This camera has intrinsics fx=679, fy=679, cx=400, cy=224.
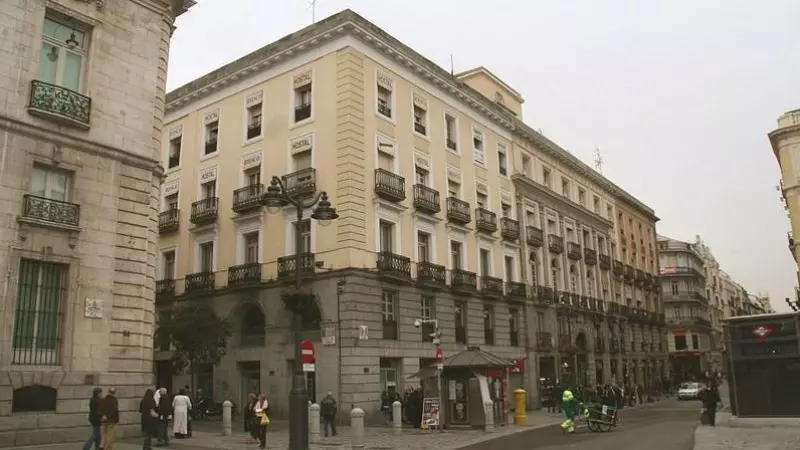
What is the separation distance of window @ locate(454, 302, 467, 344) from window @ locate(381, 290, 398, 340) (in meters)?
4.86

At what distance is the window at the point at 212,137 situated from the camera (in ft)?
112

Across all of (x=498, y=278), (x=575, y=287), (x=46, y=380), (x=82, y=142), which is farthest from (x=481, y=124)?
(x=46, y=380)

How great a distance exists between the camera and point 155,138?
1969cm

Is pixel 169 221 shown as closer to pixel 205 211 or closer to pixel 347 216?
pixel 205 211

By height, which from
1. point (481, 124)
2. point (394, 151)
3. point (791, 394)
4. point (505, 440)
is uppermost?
point (481, 124)

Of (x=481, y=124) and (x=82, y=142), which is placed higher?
(x=481, y=124)

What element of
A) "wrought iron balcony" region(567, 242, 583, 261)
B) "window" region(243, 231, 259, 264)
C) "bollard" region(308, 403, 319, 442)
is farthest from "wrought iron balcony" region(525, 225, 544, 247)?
"bollard" region(308, 403, 319, 442)

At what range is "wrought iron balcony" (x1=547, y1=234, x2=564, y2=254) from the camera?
1687 inches

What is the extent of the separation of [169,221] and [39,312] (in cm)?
1847

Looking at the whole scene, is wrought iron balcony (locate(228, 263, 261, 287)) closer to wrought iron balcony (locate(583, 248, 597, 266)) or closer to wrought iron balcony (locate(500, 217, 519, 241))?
wrought iron balcony (locate(500, 217, 519, 241))

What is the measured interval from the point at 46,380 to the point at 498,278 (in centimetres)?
2462

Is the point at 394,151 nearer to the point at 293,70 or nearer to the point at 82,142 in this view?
the point at 293,70

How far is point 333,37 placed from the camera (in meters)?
29.4

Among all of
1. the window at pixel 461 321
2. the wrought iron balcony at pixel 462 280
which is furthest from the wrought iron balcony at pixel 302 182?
the window at pixel 461 321
